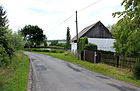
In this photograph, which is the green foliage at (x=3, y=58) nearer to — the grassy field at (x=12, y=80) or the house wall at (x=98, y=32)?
the grassy field at (x=12, y=80)

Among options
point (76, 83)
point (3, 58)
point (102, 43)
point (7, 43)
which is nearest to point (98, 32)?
point (102, 43)

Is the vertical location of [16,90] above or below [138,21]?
below

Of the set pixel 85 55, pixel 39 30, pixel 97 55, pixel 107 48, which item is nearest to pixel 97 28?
pixel 107 48

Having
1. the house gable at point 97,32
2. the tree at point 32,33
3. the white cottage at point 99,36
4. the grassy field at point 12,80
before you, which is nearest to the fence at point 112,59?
the grassy field at point 12,80

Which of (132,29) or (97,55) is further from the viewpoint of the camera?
(97,55)

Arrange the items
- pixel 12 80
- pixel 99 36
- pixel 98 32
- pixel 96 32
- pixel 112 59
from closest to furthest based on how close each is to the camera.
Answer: pixel 12 80, pixel 112 59, pixel 96 32, pixel 98 32, pixel 99 36

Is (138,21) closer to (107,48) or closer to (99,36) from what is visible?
(107,48)

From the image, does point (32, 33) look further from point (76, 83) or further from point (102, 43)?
point (76, 83)

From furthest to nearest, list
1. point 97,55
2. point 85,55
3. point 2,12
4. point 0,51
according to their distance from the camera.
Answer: point 2,12 → point 85,55 → point 97,55 → point 0,51

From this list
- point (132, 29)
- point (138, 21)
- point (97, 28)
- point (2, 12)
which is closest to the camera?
point (138, 21)

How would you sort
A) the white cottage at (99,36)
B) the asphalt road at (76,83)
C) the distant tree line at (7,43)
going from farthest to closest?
the white cottage at (99,36)
the distant tree line at (7,43)
the asphalt road at (76,83)

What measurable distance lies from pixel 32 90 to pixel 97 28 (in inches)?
1045

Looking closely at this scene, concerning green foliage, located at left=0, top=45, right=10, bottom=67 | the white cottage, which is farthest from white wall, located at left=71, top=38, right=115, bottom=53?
green foliage, located at left=0, top=45, right=10, bottom=67

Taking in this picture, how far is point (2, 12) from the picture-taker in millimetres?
33688
